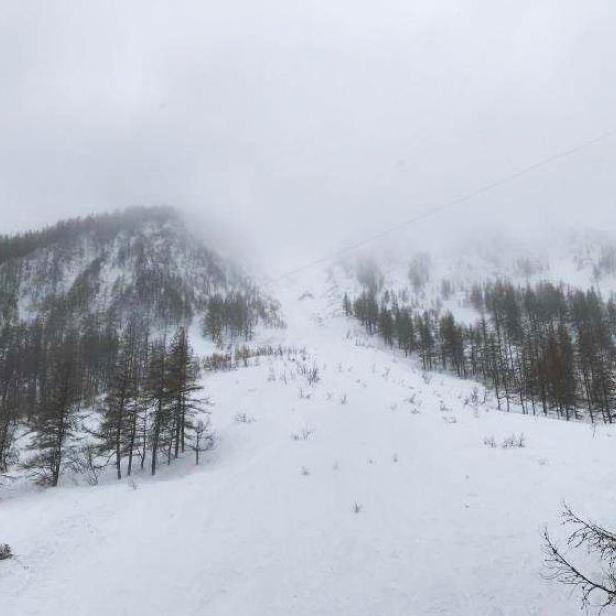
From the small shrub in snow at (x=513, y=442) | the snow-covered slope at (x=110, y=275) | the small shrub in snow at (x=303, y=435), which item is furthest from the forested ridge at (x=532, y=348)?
the snow-covered slope at (x=110, y=275)

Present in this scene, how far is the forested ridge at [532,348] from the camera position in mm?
46062

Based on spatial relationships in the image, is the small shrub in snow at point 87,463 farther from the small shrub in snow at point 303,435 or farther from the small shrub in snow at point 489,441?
the small shrub in snow at point 489,441

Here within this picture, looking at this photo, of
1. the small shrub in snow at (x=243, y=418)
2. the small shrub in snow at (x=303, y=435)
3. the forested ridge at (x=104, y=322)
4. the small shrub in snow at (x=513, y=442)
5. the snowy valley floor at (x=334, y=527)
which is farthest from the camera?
the forested ridge at (x=104, y=322)

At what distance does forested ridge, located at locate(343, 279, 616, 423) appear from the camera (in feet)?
151

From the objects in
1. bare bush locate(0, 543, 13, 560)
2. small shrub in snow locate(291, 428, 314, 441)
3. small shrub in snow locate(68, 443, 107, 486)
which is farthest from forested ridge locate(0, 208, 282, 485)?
bare bush locate(0, 543, 13, 560)

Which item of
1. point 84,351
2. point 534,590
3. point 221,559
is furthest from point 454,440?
point 84,351

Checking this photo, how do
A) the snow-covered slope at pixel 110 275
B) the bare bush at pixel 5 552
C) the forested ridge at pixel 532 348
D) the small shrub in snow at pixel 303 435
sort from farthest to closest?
1. the snow-covered slope at pixel 110 275
2. the forested ridge at pixel 532 348
3. the small shrub in snow at pixel 303 435
4. the bare bush at pixel 5 552

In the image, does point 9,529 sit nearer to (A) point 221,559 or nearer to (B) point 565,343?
(A) point 221,559

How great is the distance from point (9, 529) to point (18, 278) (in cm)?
18571

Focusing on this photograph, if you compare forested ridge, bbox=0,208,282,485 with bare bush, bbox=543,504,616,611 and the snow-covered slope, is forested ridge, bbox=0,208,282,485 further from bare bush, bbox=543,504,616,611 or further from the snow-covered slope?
bare bush, bbox=543,504,616,611

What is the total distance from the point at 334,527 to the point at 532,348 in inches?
2996

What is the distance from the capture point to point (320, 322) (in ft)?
426

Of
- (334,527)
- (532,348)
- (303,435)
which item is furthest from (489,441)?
(532,348)

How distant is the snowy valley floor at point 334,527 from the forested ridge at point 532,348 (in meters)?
34.3
